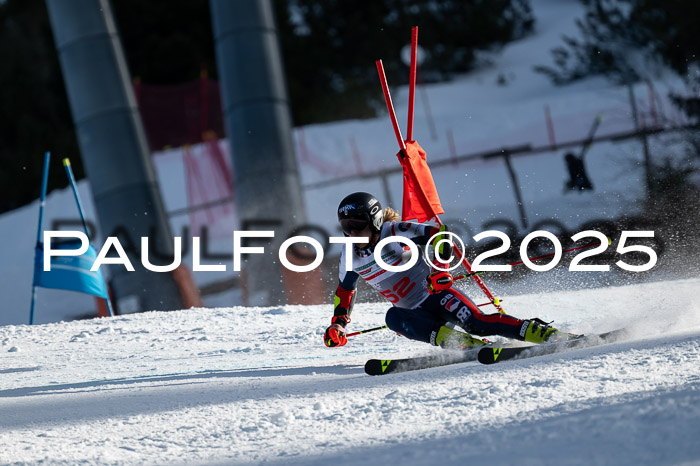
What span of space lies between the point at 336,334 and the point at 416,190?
4.06 feet

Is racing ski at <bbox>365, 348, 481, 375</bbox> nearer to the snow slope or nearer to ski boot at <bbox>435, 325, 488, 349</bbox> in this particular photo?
ski boot at <bbox>435, 325, 488, 349</bbox>

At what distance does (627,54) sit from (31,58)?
19469 mm

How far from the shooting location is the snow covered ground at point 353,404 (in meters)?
3.22

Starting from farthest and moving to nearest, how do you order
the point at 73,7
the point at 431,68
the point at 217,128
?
the point at 431,68, the point at 217,128, the point at 73,7

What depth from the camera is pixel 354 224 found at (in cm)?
551

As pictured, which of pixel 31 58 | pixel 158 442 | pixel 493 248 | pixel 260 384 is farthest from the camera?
pixel 31 58

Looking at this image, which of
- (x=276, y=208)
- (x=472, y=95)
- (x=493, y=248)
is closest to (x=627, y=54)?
(x=472, y=95)

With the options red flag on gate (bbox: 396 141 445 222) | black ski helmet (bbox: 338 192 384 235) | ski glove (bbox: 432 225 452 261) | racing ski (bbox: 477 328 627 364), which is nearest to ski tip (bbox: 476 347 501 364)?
racing ski (bbox: 477 328 627 364)

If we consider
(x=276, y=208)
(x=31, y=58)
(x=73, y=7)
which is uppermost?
(x=31, y=58)

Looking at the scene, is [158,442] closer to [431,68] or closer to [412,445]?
[412,445]

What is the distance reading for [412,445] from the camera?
342 cm

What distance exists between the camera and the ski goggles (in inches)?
216

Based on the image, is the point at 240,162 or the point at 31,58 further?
the point at 31,58

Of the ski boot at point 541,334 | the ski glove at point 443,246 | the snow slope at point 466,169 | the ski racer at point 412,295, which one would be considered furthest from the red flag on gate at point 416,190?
the snow slope at point 466,169
